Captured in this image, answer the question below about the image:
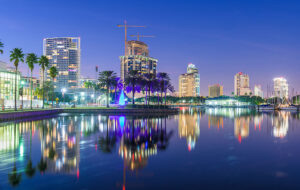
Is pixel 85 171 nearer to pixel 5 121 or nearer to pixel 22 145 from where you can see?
pixel 22 145

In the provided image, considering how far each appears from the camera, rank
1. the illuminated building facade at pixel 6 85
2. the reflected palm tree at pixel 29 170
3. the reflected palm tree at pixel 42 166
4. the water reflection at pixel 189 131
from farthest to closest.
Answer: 1. the illuminated building facade at pixel 6 85
2. the water reflection at pixel 189 131
3. the reflected palm tree at pixel 42 166
4. the reflected palm tree at pixel 29 170

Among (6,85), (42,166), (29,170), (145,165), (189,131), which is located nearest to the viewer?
(29,170)

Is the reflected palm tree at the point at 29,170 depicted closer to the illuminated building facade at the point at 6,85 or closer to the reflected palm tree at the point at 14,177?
the reflected palm tree at the point at 14,177

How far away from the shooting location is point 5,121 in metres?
41.3

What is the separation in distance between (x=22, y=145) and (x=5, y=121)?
26.2m

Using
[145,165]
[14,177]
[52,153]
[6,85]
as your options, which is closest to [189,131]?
[145,165]

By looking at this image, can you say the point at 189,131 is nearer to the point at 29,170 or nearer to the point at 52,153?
the point at 52,153

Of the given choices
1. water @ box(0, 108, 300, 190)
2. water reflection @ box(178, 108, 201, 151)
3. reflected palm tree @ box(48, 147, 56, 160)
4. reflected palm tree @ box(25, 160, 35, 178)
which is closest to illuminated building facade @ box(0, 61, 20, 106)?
water reflection @ box(178, 108, 201, 151)

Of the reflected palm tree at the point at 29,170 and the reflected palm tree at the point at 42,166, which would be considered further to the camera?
the reflected palm tree at the point at 42,166

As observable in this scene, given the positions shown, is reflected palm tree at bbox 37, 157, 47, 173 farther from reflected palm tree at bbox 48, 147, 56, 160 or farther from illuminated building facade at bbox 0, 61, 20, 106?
illuminated building facade at bbox 0, 61, 20, 106

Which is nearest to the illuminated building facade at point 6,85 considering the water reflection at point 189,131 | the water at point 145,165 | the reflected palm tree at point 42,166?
the water reflection at point 189,131

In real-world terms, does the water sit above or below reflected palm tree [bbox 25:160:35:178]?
below

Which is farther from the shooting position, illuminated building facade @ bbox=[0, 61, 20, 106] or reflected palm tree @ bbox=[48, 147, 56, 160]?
illuminated building facade @ bbox=[0, 61, 20, 106]

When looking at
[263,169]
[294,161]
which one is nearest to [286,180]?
[263,169]
